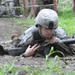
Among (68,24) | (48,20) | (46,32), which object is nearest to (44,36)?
(46,32)

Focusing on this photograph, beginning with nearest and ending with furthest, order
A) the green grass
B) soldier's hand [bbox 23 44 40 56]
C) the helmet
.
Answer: the helmet → soldier's hand [bbox 23 44 40 56] → the green grass

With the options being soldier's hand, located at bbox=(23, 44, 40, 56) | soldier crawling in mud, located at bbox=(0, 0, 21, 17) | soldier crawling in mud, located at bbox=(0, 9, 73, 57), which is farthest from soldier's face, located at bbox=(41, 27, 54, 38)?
soldier crawling in mud, located at bbox=(0, 0, 21, 17)

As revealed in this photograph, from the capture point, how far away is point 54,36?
5.52 meters

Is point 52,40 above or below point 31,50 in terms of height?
above

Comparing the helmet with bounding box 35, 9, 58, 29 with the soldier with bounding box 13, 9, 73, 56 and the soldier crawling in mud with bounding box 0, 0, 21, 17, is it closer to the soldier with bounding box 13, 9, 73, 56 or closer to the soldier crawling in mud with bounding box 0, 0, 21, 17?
the soldier with bounding box 13, 9, 73, 56

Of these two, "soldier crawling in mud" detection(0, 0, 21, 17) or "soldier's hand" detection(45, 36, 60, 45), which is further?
"soldier crawling in mud" detection(0, 0, 21, 17)

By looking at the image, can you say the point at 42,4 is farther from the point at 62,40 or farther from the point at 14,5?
the point at 62,40

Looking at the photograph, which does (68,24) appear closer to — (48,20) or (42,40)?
(42,40)

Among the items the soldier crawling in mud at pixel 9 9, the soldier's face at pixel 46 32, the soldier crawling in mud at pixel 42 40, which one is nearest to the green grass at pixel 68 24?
the soldier crawling in mud at pixel 9 9

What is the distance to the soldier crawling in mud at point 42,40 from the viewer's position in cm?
524

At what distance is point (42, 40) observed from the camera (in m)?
5.45

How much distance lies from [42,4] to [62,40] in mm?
9304

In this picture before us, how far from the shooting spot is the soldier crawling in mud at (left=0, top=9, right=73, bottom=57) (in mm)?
5241

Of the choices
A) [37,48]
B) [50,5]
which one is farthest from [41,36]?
[50,5]
